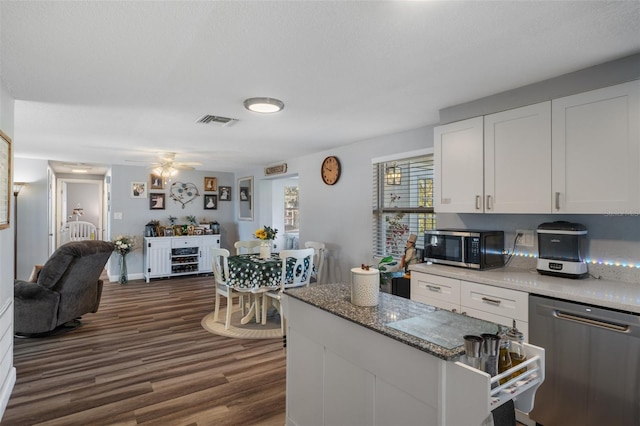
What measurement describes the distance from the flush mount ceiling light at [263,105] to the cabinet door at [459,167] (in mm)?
1414

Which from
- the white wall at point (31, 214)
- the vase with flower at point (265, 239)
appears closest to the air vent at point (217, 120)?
the vase with flower at point (265, 239)

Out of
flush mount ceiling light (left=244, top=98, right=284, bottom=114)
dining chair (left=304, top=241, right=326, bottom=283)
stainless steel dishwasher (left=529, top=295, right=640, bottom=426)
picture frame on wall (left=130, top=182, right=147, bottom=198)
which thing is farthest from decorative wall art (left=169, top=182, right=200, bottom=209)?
stainless steel dishwasher (left=529, top=295, right=640, bottom=426)

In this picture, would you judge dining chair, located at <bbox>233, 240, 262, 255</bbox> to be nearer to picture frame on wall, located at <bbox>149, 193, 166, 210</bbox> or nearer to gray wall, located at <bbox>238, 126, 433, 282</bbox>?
gray wall, located at <bbox>238, 126, 433, 282</bbox>

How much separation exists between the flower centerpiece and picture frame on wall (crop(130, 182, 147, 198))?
0.86 metres

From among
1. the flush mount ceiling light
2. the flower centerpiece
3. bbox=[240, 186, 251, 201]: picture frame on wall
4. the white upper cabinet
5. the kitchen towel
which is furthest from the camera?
bbox=[240, 186, 251, 201]: picture frame on wall

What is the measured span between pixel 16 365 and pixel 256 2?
3.67 metres

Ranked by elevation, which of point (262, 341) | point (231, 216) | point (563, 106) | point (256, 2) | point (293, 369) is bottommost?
point (262, 341)

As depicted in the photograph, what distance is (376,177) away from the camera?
14.0 feet

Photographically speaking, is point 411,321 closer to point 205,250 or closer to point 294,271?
point 294,271

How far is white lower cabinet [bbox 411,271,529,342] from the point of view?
7.30 ft

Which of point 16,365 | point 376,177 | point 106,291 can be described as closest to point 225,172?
point 106,291

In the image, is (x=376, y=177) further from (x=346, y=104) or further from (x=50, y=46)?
(x=50, y=46)

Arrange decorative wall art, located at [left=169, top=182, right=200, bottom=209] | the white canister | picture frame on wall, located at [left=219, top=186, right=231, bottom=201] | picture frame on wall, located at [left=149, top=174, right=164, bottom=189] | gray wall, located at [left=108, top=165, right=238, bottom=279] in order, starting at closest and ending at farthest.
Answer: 1. the white canister
2. gray wall, located at [left=108, top=165, right=238, bottom=279]
3. picture frame on wall, located at [left=149, top=174, right=164, bottom=189]
4. decorative wall art, located at [left=169, top=182, right=200, bottom=209]
5. picture frame on wall, located at [left=219, top=186, right=231, bottom=201]

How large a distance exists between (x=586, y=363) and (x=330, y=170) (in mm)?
3537
